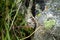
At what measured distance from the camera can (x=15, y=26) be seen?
150cm

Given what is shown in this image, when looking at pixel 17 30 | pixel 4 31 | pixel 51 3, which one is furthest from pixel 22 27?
pixel 51 3

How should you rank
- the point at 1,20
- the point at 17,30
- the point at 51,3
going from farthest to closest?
1. the point at 51,3
2. the point at 17,30
3. the point at 1,20

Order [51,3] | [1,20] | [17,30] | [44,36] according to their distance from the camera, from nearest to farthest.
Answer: [1,20]
[17,30]
[44,36]
[51,3]

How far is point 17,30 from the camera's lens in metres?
1.52

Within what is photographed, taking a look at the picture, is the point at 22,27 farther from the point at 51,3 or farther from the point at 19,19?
the point at 51,3

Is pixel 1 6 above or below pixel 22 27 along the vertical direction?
above

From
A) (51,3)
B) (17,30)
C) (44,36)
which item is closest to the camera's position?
(17,30)

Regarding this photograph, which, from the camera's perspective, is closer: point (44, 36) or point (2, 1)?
point (2, 1)

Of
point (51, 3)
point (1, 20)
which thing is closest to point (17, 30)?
point (1, 20)

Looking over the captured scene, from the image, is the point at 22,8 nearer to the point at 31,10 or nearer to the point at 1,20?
the point at 31,10

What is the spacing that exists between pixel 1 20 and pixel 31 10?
32 cm

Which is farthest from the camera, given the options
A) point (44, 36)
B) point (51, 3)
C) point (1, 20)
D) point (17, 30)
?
point (51, 3)


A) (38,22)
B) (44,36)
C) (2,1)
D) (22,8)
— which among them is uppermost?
(2,1)

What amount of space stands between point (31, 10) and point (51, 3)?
0.27 metres
